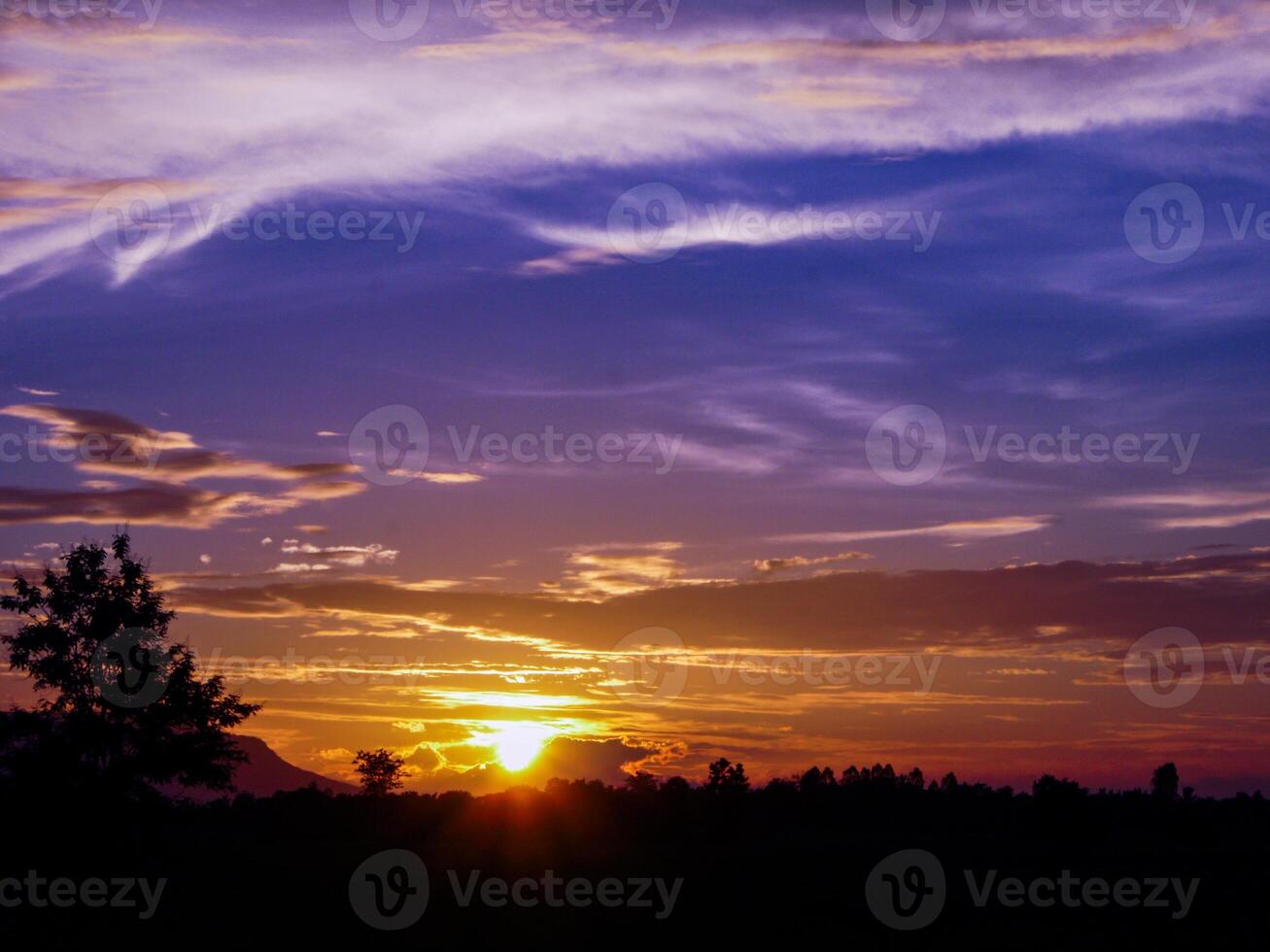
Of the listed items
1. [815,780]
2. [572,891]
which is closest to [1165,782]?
[815,780]

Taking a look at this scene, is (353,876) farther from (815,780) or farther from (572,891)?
(815,780)

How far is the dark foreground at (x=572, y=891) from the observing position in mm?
43938

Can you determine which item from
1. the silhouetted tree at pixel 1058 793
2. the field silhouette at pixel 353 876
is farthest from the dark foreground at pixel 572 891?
the silhouetted tree at pixel 1058 793

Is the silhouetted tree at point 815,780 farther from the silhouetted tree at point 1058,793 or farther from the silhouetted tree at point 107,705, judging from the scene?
the silhouetted tree at point 107,705

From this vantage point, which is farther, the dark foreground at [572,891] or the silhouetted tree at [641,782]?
the silhouetted tree at [641,782]

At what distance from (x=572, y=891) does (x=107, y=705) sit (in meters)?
20.8

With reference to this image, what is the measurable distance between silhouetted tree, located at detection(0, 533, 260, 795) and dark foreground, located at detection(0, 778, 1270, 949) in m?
1.69

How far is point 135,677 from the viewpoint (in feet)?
169

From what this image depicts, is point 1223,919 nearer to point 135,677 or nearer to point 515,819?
point 135,677

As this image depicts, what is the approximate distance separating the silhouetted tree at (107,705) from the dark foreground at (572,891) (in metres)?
1.69

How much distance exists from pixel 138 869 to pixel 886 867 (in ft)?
109

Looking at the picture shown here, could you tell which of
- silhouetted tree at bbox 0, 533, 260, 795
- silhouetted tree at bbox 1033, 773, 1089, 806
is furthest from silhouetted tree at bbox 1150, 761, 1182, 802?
silhouetted tree at bbox 0, 533, 260, 795

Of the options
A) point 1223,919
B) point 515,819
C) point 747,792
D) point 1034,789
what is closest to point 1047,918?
point 1223,919

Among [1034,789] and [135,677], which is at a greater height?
[135,677]
